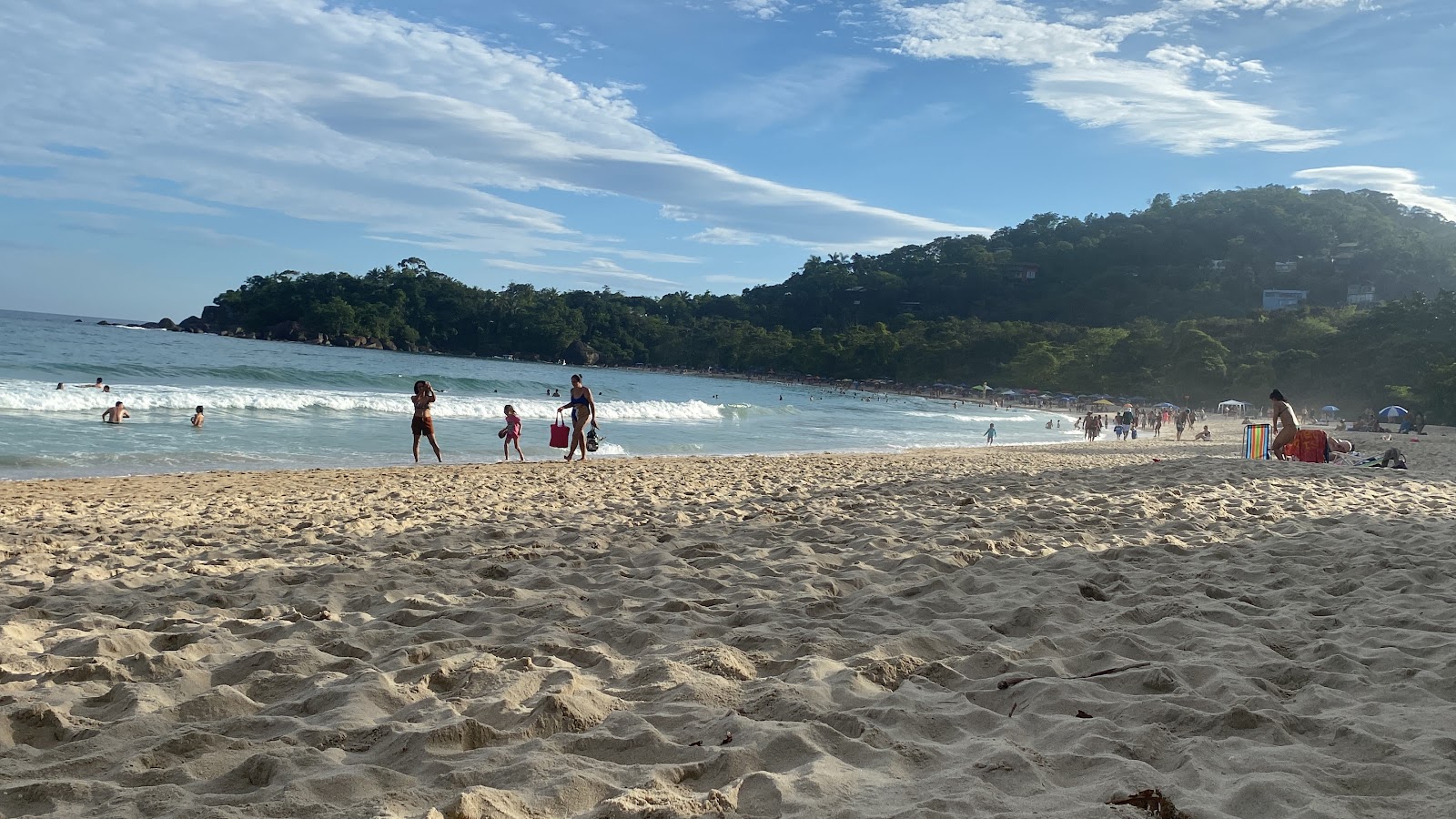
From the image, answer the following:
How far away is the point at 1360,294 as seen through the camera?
9494 centimetres

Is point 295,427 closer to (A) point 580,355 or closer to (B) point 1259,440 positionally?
(B) point 1259,440

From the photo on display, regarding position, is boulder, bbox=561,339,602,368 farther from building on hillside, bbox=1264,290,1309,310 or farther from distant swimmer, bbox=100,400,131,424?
distant swimmer, bbox=100,400,131,424

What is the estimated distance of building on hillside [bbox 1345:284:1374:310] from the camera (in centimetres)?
9331

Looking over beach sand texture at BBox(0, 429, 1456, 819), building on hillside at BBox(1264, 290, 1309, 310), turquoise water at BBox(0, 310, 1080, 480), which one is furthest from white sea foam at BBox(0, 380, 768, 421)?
building on hillside at BBox(1264, 290, 1309, 310)

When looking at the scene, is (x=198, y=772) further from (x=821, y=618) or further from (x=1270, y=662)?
(x=1270, y=662)

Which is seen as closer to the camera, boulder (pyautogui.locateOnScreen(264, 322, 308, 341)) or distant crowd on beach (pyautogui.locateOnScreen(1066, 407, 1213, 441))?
distant crowd on beach (pyautogui.locateOnScreen(1066, 407, 1213, 441))

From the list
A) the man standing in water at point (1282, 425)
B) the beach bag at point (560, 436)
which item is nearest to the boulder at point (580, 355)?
the beach bag at point (560, 436)

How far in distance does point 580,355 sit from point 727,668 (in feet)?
404

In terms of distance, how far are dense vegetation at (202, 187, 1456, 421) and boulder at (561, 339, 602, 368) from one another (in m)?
0.91

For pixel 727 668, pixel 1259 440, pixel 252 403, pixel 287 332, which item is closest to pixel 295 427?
pixel 252 403

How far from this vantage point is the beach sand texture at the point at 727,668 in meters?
2.18

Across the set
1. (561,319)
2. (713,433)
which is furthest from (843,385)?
(713,433)

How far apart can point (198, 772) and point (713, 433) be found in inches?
916

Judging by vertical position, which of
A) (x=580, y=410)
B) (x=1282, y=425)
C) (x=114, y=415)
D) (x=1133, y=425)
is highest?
(x=1282, y=425)
